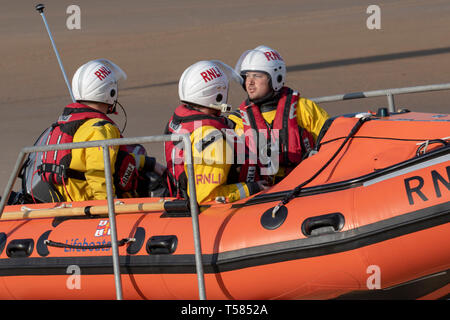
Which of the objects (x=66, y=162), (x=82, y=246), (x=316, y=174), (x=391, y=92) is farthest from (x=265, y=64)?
(x=82, y=246)

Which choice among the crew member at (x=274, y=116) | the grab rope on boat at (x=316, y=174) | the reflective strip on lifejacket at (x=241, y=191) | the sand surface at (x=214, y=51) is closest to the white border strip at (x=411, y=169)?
the grab rope on boat at (x=316, y=174)

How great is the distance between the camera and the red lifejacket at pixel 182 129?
4379mm

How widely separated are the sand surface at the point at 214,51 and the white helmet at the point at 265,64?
4.86 metres

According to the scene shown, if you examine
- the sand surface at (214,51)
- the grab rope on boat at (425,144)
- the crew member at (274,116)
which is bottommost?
the grab rope on boat at (425,144)

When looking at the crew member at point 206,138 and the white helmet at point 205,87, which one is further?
the white helmet at point 205,87

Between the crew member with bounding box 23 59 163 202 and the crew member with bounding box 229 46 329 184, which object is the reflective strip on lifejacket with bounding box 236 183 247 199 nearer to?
the crew member with bounding box 229 46 329 184

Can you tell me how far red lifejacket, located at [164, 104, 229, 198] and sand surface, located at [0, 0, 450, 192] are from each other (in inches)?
201

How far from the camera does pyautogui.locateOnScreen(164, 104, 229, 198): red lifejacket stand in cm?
438

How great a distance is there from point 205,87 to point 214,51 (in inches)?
562

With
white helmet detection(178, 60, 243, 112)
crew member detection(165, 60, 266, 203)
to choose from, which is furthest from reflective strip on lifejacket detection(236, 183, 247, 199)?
white helmet detection(178, 60, 243, 112)

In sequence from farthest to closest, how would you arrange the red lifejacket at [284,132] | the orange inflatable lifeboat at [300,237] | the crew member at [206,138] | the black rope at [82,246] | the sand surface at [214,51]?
the sand surface at [214,51] < the red lifejacket at [284,132] < the black rope at [82,246] < the crew member at [206,138] < the orange inflatable lifeboat at [300,237]

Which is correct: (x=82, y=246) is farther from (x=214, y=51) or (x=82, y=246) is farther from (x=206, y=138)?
(x=214, y=51)

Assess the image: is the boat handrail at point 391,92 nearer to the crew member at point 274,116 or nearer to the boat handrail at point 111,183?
the crew member at point 274,116
